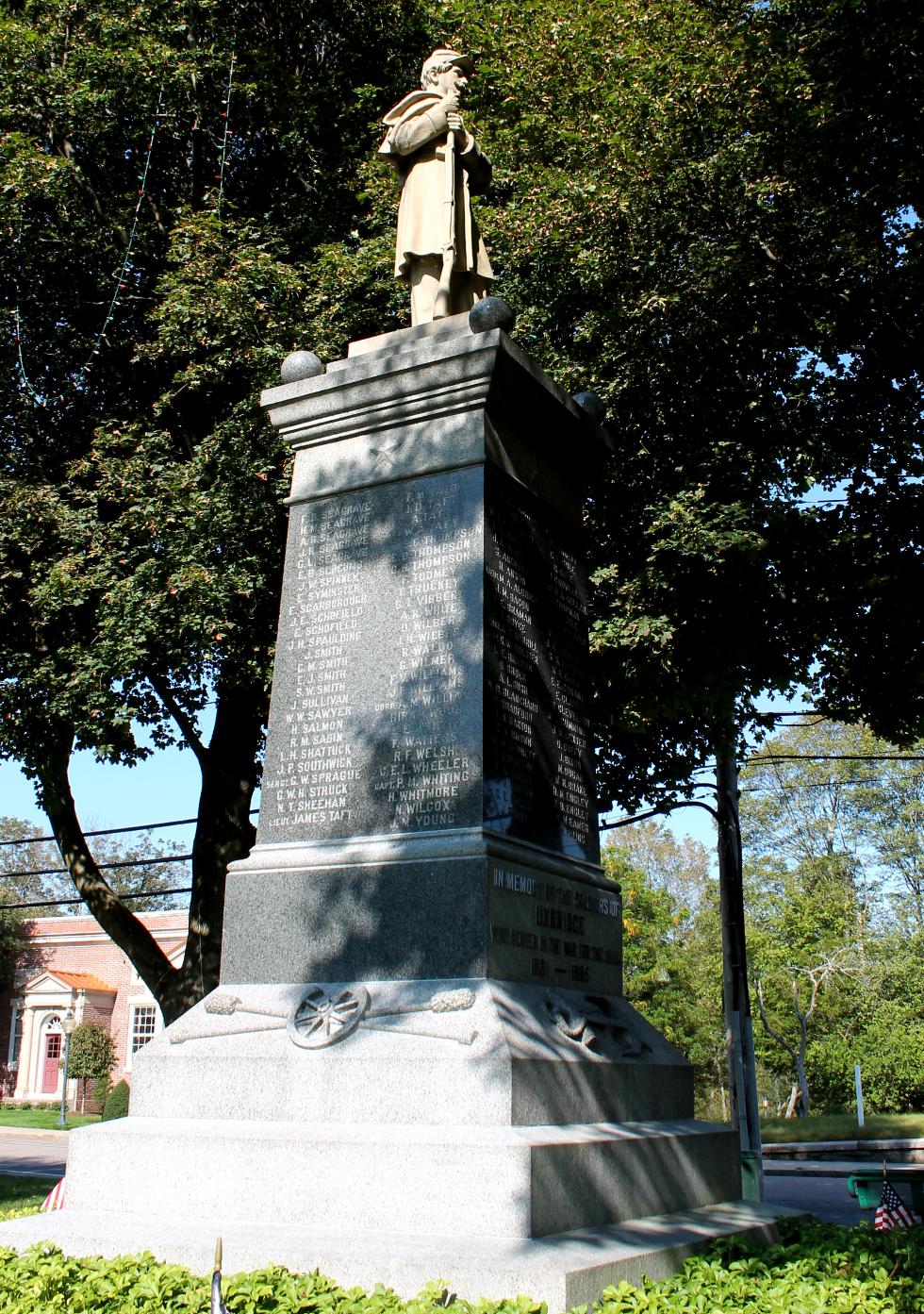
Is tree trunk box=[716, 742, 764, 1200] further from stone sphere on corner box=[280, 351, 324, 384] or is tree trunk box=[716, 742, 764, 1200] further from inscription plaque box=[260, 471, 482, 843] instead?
inscription plaque box=[260, 471, 482, 843]

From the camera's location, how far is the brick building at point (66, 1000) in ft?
156

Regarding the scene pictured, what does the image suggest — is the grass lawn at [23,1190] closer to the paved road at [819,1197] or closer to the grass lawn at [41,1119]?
the paved road at [819,1197]

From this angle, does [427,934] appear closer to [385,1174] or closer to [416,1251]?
[385,1174]

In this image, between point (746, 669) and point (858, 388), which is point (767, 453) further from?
point (746, 669)

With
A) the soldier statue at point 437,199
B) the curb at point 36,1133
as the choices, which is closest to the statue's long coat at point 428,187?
the soldier statue at point 437,199

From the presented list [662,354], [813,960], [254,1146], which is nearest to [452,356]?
[254,1146]

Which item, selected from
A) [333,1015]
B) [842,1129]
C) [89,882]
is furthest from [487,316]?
[842,1129]

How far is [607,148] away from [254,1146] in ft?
42.8

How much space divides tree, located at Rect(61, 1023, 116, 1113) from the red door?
2805 millimetres

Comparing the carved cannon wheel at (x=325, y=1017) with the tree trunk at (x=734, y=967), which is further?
the tree trunk at (x=734, y=967)

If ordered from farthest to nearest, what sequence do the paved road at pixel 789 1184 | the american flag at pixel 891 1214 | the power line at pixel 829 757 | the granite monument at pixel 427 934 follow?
1. the power line at pixel 829 757
2. the paved road at pixel 789 1184
3. the american flag at pixel 891 1214
4. the granite monument at pixel 427 934

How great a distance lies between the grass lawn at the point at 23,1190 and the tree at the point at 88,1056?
26687 millimetres

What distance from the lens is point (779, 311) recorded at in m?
14.8

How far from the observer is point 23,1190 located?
17.4 meters
